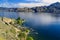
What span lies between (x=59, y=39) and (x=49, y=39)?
4534 mm

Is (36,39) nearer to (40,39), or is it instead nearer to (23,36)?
(40,39)

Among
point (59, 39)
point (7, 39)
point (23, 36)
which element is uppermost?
point (7, 39)

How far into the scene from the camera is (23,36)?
64375 millimetres

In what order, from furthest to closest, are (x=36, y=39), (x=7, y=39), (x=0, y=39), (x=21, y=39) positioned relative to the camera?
(x=36, y=39)
(x=21, y=39)
(x=7, y=39)
(x=0, y=39)

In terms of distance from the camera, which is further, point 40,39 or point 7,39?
point 40,39

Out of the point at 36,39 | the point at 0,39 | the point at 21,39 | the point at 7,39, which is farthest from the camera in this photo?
the point at 36,39

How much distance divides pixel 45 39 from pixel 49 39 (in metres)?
2.15

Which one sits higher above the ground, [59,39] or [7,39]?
[7,39]

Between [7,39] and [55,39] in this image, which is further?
[55,39]

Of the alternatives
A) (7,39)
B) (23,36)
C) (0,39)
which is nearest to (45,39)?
(23,36)

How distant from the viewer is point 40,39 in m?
72.9

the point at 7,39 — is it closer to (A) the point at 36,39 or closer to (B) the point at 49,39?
(A) the point at 36,39

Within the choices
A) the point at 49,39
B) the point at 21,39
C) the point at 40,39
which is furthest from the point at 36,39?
the point at 21,39

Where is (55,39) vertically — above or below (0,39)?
below
